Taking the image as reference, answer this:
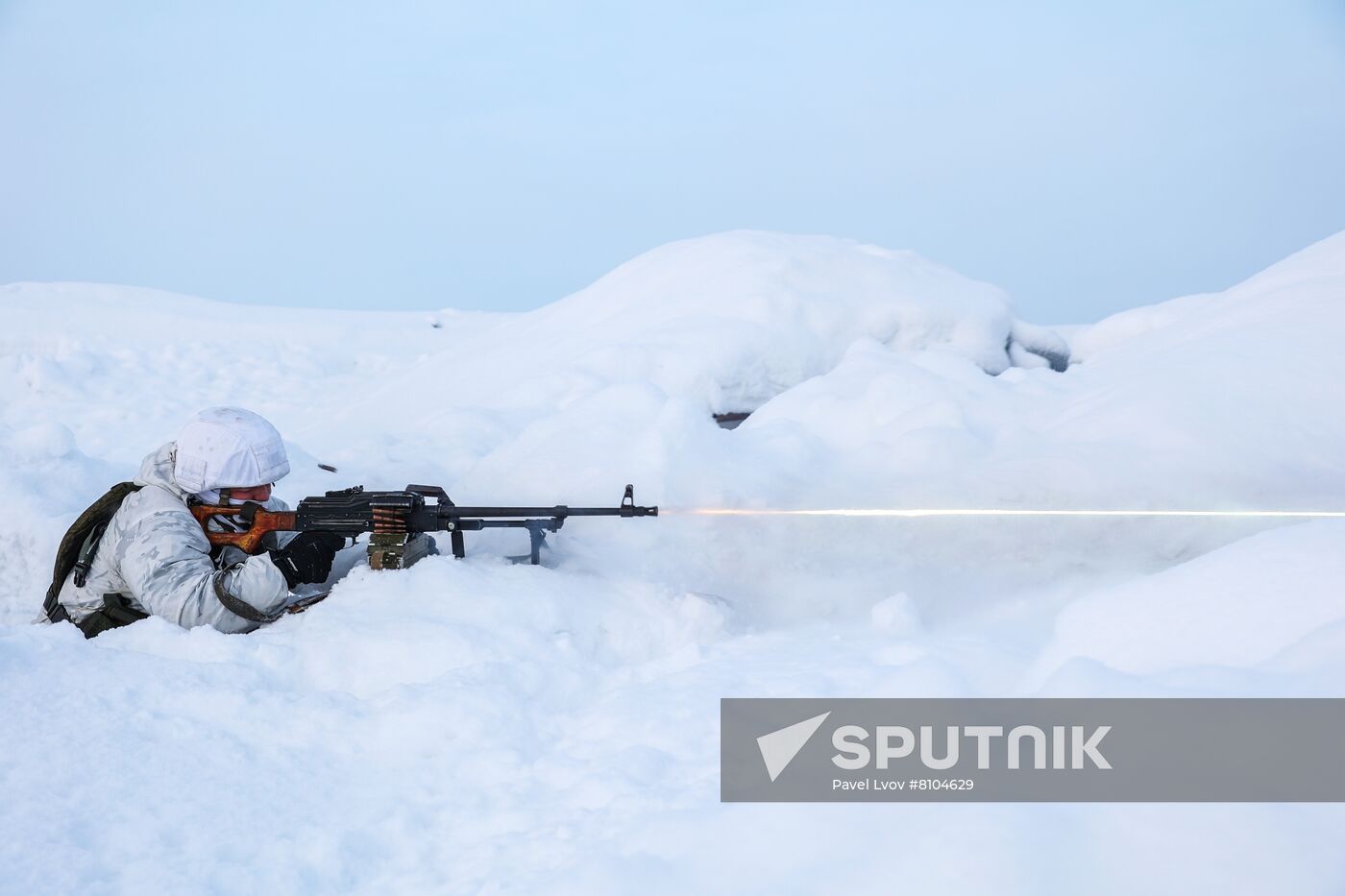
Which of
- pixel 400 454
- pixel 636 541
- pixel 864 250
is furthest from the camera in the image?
pixel 864 250

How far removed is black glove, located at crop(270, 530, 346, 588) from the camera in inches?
146

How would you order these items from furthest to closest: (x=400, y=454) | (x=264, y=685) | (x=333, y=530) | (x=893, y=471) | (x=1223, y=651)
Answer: (x=400, y=454) < (x=893, y=471) < (x=333, y=530) < (x=264, y=685) < (x=1223, y=651)

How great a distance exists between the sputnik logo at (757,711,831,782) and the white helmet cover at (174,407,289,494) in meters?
2.34

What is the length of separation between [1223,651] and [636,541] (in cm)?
263

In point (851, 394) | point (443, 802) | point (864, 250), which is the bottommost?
point (443, 802)

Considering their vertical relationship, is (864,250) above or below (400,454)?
above

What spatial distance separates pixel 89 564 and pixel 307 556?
795 mm

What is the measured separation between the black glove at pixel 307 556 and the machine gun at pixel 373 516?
124 millimetres

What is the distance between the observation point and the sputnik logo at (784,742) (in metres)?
2.24

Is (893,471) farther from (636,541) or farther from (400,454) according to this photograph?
(400,454)

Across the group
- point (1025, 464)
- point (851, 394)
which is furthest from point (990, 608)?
point (851, 394)

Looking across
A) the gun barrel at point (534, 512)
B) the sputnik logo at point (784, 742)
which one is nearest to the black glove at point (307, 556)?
the gun barrel at point (534, 512)

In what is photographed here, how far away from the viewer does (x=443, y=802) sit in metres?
2.24

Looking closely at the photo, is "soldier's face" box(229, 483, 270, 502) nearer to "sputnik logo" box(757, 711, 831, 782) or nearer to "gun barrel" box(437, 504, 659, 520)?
"gun barrel" box(437, 504, 659, 520)
